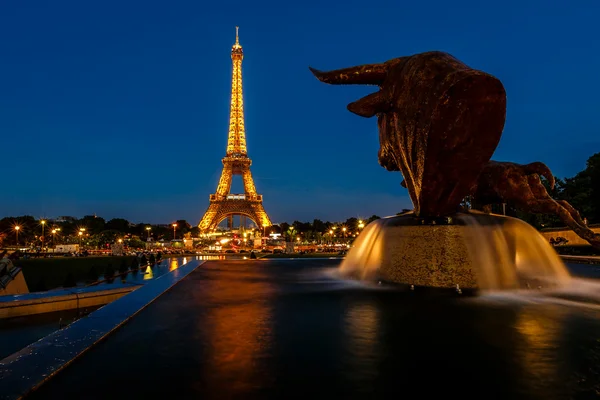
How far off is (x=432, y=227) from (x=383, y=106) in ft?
11.0

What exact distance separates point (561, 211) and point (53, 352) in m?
13.6

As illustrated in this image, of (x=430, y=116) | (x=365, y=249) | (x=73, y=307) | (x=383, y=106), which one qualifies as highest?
(x=383, y=106)

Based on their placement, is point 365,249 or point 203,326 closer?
point 203,326

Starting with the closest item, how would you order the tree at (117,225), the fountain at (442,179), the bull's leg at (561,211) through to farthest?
the fountain at (442,179) < the bull's leg at (561,211) < the tree at (117,225)

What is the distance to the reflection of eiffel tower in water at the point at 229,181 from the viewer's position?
3920 inches

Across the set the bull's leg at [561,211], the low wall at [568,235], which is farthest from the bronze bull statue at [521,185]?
the low wall at [568,235]

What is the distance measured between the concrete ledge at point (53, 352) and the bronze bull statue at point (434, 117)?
6905 millimetres

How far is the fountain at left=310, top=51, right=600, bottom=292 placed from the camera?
980cm

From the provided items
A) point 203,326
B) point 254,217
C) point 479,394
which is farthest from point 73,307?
point 254,217

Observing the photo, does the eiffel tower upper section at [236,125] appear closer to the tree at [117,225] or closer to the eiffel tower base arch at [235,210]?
the eiffel tower base arch at [235,210]

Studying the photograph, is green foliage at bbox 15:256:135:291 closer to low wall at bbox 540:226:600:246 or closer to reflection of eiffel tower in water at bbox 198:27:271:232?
low wall at bbox 540:226:600:246

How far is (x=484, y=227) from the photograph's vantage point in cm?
1118

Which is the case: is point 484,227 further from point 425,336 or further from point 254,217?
point 254,217

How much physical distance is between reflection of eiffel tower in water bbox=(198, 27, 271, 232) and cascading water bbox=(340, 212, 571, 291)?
3422 inches
